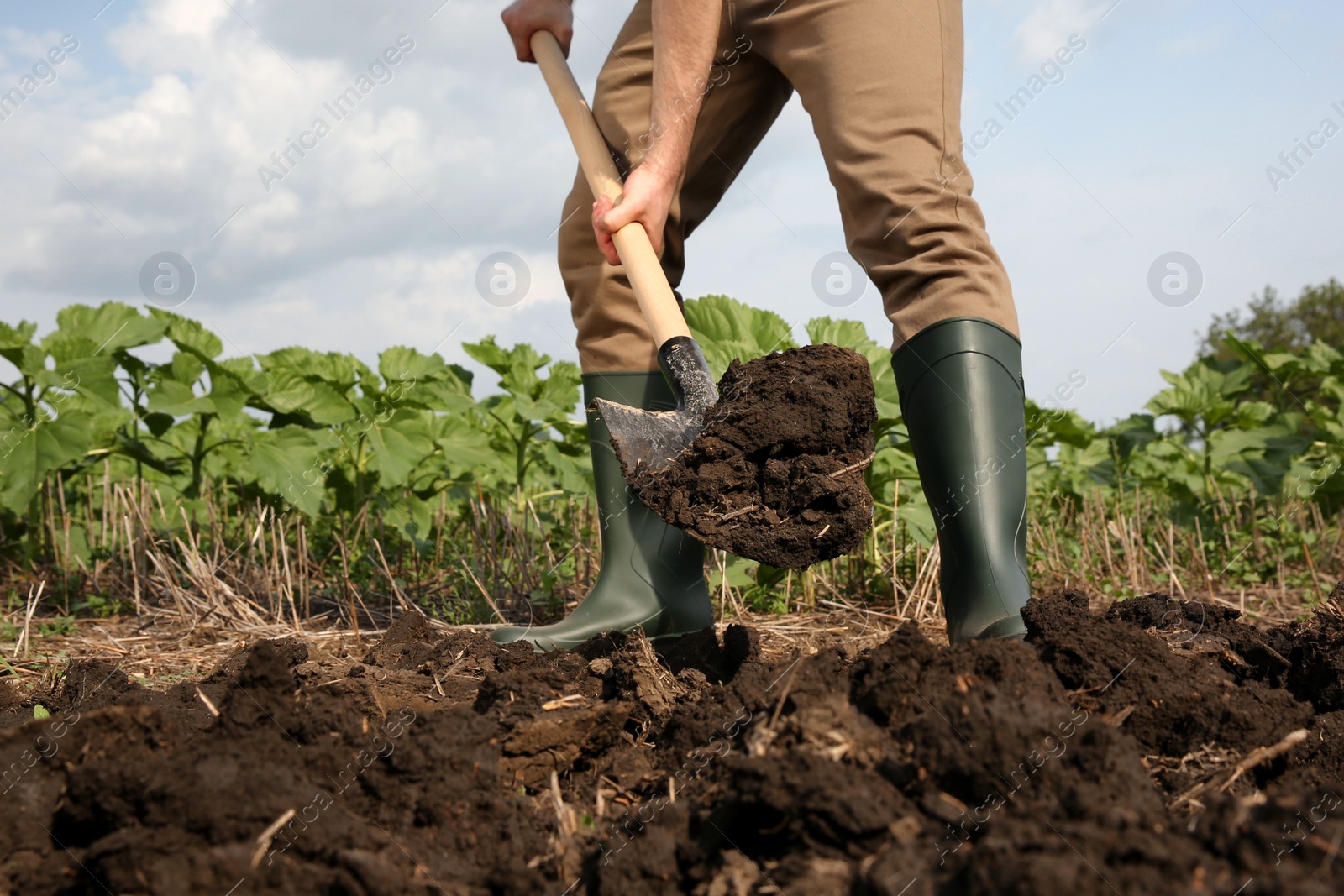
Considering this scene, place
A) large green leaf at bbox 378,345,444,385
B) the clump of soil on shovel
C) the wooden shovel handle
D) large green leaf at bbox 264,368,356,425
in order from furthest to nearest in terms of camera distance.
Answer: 1. large green leaf at bbox 378,345,444,385
2. large green leaf at bbox 264,368,356,425
3. the wooden shovel handle
4. the clump of soil on shovel

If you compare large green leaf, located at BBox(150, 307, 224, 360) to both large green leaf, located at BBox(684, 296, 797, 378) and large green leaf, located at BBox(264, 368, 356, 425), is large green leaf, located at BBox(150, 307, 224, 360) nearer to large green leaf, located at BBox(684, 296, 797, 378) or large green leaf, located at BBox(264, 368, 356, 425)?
large green leaf, located at BBox(264, 368, 356, 425)

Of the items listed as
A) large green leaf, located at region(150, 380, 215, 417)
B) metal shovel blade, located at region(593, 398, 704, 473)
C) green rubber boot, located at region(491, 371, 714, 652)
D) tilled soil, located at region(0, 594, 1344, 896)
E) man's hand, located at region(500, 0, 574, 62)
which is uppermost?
man's hand, located at region(500, 0, 574, 62)

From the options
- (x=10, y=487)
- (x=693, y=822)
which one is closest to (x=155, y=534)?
(x=10, y=487)

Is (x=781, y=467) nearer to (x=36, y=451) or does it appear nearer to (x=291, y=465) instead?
(x=291, y=465)

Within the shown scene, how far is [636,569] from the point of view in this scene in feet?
8.39

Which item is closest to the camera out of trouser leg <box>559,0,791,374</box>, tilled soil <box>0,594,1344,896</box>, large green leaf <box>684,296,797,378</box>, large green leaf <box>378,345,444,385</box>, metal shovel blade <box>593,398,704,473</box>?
tilled soil <box>0,594,1344,896</box>

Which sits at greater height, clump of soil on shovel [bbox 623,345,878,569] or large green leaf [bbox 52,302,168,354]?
large green leaf [bbox 52,302,168,354]

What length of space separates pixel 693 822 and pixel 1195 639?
4.06 ft

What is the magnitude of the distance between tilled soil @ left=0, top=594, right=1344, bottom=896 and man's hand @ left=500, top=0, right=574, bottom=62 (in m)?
1.86

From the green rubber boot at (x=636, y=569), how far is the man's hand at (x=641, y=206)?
0.47 metres

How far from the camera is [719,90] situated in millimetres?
2445

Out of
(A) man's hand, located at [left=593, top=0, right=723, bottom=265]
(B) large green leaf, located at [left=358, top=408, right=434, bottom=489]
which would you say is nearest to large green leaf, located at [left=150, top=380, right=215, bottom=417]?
(B) large green leaf, located at [left=358, top=408, right=434, bottom=489]

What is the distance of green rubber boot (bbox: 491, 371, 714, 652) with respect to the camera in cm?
251

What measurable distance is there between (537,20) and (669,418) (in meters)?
1.40
